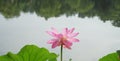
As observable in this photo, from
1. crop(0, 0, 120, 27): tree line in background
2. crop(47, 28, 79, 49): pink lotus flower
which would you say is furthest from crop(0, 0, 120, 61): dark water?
crop(47, 28, 79, 49): pink lotus flower

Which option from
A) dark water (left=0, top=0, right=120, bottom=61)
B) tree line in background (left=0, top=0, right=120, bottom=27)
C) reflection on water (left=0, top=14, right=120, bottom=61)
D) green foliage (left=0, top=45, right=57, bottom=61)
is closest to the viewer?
green foliage (left=0, top=45, right=57, bottom=61)

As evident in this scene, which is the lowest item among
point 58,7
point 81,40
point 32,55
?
point 32,55

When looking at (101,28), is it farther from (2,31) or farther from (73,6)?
(73,6)

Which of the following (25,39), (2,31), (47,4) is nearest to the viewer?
(25,39)

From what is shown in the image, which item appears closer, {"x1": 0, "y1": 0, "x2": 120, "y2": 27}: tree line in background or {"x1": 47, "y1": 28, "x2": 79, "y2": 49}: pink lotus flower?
{"x1": 47, "y1": 28, "x2": 79, "y2": 49}: pink lotus flower

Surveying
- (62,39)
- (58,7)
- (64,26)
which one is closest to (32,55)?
(62,39)

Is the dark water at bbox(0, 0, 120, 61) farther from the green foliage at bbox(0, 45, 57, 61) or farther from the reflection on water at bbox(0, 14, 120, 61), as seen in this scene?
the green foliage at bbox(0, 45, 57, 61)

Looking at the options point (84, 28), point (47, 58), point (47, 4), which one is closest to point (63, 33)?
point (47, 58)

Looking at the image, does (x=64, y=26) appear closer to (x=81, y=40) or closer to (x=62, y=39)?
(x=81, y=40)

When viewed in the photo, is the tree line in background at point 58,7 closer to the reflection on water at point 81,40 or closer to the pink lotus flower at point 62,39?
the reflection on water at point 81,40
